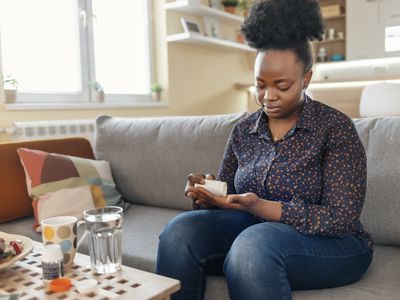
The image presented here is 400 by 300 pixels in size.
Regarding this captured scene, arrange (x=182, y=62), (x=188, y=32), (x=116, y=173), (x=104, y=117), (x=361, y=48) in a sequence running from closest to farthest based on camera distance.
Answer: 1. (x=116, y=173)
2. (x=104, y=117)
3. (x=188, y=32)
4. (x=182, y=62)
5. (x=361, y=48)

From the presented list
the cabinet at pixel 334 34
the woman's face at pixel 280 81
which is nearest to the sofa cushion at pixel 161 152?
the woman's face at pixel 280 81

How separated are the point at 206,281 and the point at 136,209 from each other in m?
0.75

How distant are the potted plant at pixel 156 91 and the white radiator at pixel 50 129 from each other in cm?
85

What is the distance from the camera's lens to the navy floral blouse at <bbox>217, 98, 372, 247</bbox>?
0.98 metres

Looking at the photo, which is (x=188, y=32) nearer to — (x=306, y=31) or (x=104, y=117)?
(x=104, y=117)

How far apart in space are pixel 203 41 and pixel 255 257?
9.66ft

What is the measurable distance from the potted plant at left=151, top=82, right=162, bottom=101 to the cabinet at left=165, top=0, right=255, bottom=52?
15.1 inches

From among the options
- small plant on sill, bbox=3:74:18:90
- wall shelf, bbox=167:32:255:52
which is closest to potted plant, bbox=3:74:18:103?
small plant on sill, bbox=3:74:18:90

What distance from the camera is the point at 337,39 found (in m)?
5.19

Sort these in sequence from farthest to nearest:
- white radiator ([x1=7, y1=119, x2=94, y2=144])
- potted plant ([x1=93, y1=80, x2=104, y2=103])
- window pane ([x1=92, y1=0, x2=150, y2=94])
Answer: window pane ([x1=92, y1=0, x2=150, y2=94])
potted plant ([x1=93, y1=80, x2=104, y2=103])
white radiator ([x1=7, y1=119, x2=94, y2=144])

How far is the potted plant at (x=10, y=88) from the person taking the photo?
241 cm

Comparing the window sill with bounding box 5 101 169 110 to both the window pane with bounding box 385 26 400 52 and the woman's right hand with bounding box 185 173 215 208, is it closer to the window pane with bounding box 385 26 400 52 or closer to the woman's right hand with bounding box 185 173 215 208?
the woman's right hand with bounding box 185 173 215 208

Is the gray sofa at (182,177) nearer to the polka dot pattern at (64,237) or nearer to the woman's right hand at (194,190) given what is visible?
the woman's right hand at (194,190)

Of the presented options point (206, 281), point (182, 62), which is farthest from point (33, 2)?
point (206, 281)
